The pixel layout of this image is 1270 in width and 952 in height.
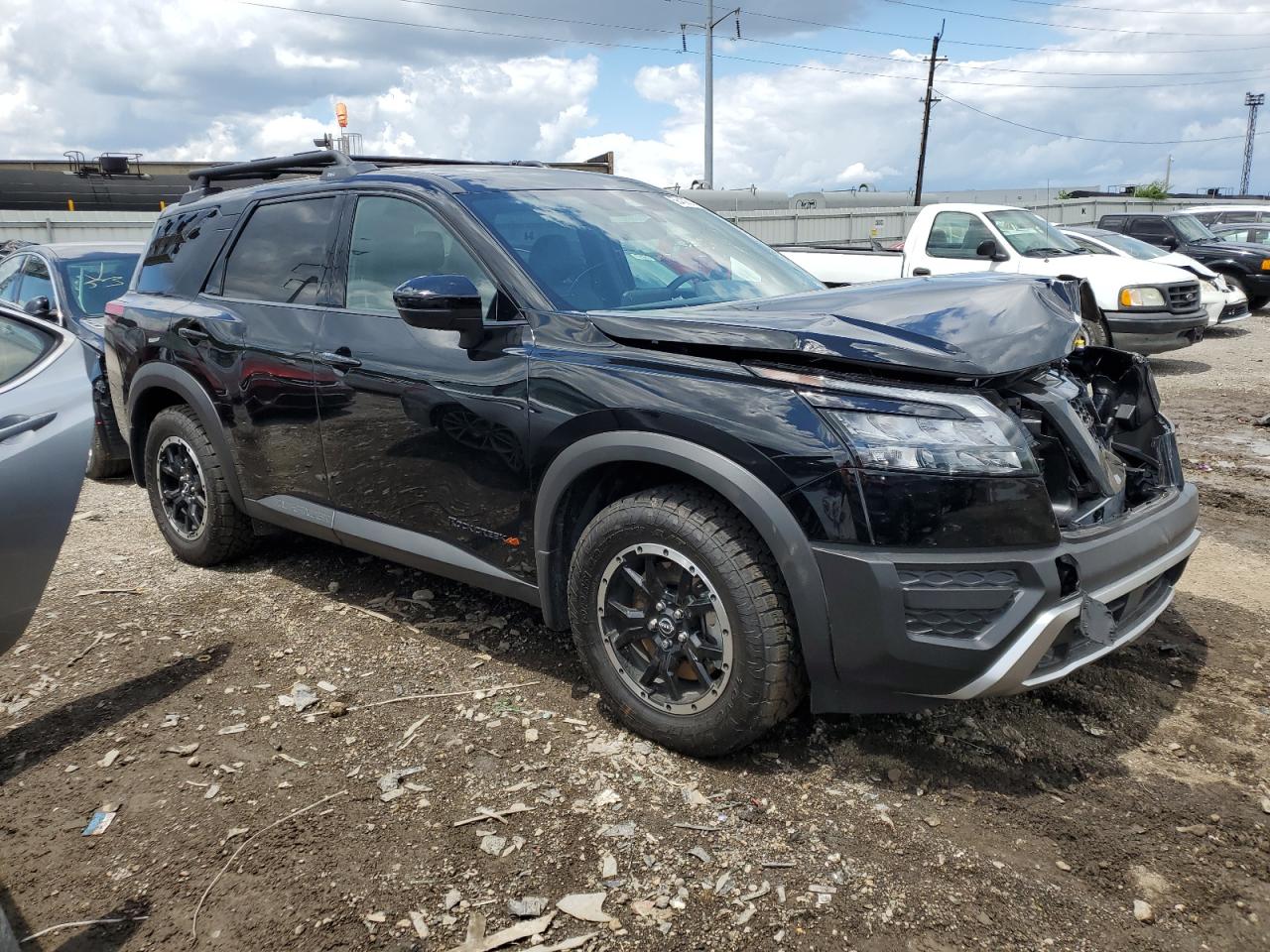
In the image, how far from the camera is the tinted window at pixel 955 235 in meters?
11.6

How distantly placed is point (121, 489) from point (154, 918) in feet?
16.9

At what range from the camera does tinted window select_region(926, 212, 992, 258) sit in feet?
37.9

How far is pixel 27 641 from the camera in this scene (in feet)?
14.2

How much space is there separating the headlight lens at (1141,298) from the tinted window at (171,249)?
962 cm

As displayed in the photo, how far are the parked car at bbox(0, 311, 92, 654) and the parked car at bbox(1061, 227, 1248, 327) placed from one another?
40.7 ft

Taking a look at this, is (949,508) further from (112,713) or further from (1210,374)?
(1210,374)

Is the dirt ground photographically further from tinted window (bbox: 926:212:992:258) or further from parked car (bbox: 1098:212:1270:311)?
parked car (bbox: 1098:212:1270:311)

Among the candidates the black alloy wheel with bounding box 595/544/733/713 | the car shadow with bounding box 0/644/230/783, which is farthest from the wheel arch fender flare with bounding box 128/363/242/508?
the black alloy wheel with bounding box 595/544/733/713

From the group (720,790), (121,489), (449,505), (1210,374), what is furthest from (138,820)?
(1210,374)

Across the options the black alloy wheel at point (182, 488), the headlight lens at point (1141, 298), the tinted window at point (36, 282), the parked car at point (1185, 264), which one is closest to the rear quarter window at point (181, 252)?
the black alloy wheel at point (182, 488)

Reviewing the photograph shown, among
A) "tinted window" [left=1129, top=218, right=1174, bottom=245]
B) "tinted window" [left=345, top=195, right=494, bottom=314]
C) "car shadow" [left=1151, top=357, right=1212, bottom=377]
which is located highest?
"tinted window" [left=345, top=195, right=494, bottom=314]

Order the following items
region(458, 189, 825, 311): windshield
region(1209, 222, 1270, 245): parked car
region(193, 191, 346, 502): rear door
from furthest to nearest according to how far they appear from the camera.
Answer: region(1209, 222, 1270, 245): parked car, region(193, 191, 346, 502): rear door, region(458, 189, 825, 311): windshield

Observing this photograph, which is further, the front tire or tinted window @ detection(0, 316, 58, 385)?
tinted window @ detection(0, 316, 58, 385)

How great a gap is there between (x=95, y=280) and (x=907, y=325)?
23.3ft
